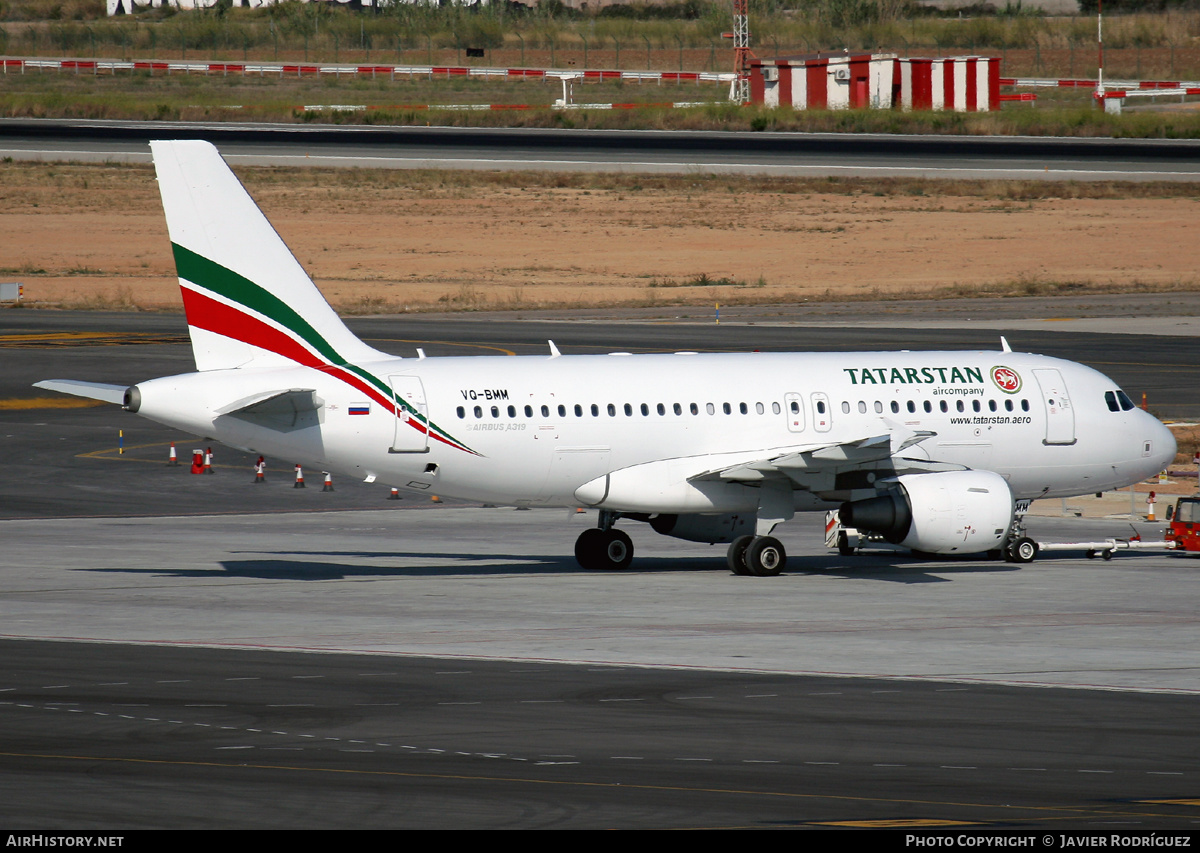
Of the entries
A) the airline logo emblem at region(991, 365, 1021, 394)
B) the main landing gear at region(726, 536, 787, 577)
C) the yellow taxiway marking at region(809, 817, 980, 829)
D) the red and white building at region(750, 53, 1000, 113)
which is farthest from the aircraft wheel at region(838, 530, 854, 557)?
the red and white building at region(750, 53, 1000, 113)

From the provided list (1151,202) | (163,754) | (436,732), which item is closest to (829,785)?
(436,732)

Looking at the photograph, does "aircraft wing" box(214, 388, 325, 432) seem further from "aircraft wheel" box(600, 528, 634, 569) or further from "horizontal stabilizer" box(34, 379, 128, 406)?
"aircraft wheel" box(600, 528, 634, 569)

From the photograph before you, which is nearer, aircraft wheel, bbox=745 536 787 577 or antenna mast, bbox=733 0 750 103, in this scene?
aircraft wheel, bbox=745 536 787 577

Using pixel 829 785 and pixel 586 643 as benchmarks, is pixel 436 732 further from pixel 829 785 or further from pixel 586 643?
pixel 586 643

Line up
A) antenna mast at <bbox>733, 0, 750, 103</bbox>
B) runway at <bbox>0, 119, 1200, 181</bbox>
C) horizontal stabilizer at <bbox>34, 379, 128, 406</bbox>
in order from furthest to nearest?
1. antenna mast at <bbox>733, 0, 750, 103</bbox>
2. runway at <bbox>0, 119, 1200, 181</bbox>
3. horizontal stabilizer at <bbox>34, 379, 128, 406</bbox>

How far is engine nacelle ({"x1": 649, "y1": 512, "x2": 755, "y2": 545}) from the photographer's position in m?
37.7

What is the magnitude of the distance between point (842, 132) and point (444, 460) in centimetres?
11995

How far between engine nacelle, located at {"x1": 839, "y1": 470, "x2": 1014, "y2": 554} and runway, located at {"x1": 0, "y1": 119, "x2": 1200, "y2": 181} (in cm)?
8735

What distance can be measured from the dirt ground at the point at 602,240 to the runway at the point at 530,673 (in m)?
43.0

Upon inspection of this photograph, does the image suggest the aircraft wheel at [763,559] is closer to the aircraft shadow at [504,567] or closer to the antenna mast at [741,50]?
the aircraft shadow at [504,567]

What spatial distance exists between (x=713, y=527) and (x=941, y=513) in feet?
16.7

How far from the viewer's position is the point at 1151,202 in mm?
111188

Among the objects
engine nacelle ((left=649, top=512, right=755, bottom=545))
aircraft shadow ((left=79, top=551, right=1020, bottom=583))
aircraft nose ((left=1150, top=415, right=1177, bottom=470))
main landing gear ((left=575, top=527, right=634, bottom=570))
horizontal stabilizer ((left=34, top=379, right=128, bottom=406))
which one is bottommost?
aircraft shadow ((left=79, top=551, right=1020, bottom=583))

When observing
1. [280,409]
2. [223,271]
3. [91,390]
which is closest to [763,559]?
[280,409]
